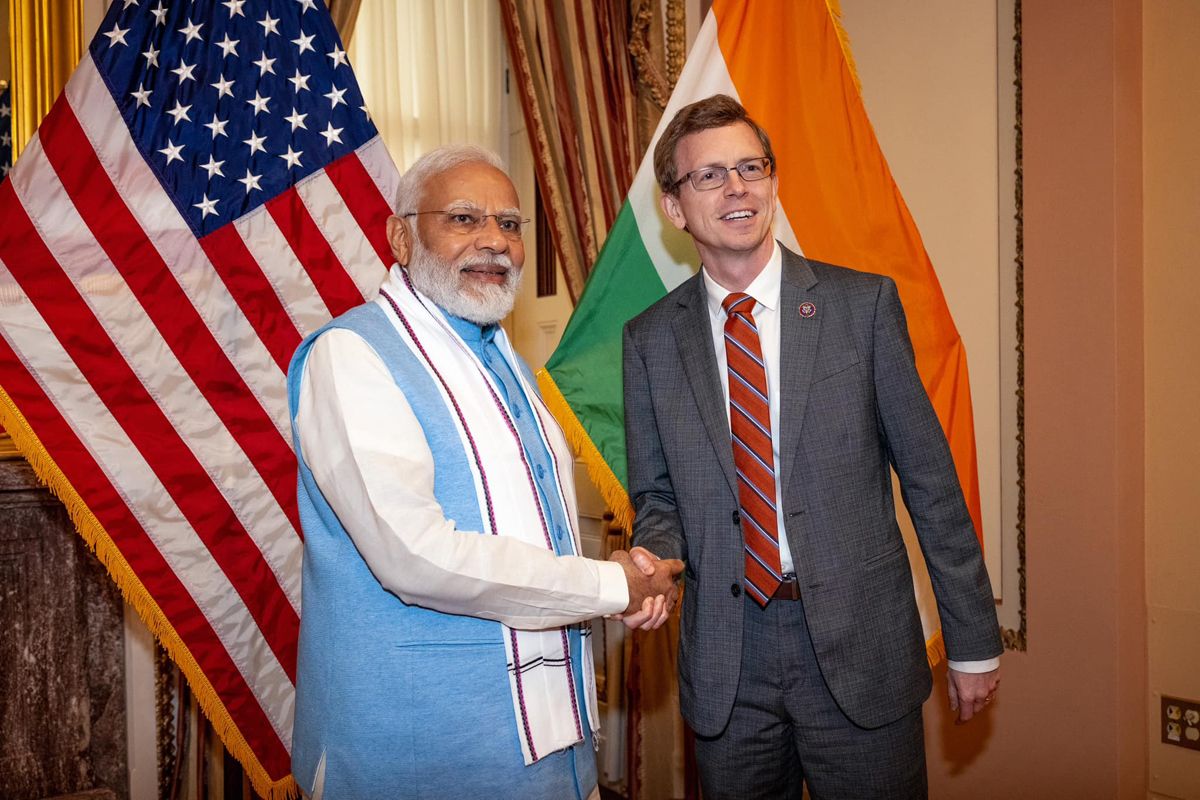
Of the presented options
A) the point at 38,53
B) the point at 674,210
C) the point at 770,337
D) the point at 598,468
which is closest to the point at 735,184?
the point at 674,210

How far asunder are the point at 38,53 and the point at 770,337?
2.41m

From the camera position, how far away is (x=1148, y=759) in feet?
9.09

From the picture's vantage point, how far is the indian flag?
239cm

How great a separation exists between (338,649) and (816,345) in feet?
3.57

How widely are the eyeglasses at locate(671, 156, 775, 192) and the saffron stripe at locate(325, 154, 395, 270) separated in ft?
3.05

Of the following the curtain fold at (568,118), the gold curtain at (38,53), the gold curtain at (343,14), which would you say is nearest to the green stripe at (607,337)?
the curtain fold at (568,118)

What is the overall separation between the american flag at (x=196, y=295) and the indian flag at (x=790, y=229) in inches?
25.5

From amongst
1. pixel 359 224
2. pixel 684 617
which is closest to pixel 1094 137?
pixel 684 617

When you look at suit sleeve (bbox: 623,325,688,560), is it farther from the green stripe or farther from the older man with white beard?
the green stripe

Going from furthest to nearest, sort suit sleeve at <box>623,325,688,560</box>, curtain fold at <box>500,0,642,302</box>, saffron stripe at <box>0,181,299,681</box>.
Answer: curtain fold at <box>500,0,642,302</box> < saffron stripe at <box>0,181,299,681</box> < suit sleeve at <box>623,325,688,560</box>

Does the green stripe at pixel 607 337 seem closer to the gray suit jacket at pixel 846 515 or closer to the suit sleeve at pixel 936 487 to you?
the gray suit jacket at pixel 846 515

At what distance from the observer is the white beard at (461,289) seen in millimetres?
1847

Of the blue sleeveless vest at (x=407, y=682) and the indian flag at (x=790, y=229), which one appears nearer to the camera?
the blue sleeveless vest at (x=407, y=682)

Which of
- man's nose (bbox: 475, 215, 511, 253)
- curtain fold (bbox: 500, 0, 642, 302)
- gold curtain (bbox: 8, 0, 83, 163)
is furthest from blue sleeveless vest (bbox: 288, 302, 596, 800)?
curtain fold (bbox: 500, 0, 642, 302)
